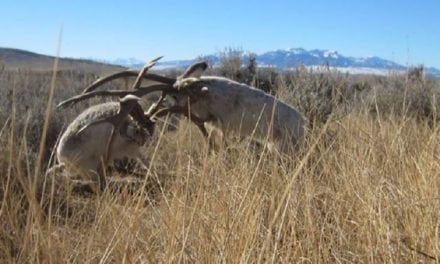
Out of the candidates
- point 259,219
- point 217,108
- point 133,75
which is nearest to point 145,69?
point 133,75

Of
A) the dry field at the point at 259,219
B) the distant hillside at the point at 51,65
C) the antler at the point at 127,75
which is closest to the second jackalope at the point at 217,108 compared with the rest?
the antler at the point at 127,75

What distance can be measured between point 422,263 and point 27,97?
7.60 metres

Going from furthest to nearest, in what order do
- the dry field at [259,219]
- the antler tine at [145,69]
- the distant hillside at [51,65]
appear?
the antler tine at [145,69]
the distant hillside at [51,65]
the dry field at [259,219]

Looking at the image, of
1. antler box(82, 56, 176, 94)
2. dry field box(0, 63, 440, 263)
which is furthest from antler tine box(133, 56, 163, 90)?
dry field box(0, 63, 440, 263)

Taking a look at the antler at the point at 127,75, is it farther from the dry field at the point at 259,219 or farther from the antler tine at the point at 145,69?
the dry field at the point at 259,219

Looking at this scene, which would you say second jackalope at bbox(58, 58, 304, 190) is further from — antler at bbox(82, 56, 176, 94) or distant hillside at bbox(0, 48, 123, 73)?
distant hillside at bbox(0, 48, 123, 73)

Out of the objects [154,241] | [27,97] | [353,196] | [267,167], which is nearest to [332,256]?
[353,196]

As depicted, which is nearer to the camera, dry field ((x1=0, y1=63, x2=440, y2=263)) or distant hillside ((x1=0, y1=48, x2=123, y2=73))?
dry field ((x1=0, y1=63, x2=440, y2=263))

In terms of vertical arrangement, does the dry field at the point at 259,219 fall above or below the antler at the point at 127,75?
below

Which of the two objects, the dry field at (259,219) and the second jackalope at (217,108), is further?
the second jackalope at (217,108)

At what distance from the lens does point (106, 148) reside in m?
5.44

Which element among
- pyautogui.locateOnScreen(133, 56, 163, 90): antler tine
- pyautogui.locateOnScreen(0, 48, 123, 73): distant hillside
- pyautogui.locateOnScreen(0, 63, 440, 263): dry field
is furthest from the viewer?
pyautogui.locateOnScreen(133, 56, 163, 90): antler tine

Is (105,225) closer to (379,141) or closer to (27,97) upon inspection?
(379,141)

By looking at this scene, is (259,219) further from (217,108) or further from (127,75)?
(127,75)
